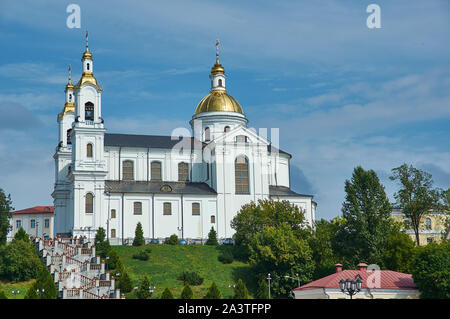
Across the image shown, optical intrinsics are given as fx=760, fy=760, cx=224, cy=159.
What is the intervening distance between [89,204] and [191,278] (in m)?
18.0

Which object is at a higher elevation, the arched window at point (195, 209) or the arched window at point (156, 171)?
the arched window at point (156, 171)

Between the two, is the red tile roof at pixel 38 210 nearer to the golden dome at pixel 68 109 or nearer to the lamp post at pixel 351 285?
the golden dome at pixel 68 109

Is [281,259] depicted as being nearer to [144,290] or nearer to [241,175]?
[144,290]

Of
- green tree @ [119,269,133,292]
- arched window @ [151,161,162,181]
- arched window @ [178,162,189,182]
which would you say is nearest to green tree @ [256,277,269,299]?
green tree @ [119,269,133,292]

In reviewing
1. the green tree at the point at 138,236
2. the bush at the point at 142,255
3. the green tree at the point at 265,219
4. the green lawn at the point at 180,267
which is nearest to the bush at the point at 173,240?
the green lawn at the point at 180,267

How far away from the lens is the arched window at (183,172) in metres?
85.4

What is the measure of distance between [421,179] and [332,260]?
1458 centimetres

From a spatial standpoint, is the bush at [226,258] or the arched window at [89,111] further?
the arched window at [89,111]

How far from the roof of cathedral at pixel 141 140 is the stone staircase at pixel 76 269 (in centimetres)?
1631

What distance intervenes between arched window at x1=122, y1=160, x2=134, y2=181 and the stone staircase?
531 inches

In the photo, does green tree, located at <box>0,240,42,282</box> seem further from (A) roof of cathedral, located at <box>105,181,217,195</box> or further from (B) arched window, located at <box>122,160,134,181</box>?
(B) arched window, located at <box>122,160,134,181</box>

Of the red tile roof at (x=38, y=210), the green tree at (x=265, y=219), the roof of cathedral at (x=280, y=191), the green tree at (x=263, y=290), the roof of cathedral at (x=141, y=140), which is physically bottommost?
the green tree at (x=263, y=290)
